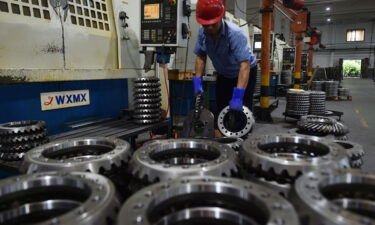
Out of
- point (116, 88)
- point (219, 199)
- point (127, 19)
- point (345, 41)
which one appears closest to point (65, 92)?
point (116, 88)

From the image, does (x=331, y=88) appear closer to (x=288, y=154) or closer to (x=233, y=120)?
(x=233, y=120)

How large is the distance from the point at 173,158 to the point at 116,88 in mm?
1661

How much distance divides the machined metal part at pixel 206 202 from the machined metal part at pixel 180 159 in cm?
5

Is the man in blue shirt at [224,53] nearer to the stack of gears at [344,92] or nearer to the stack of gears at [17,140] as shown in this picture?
the stack of gears at [17,140]

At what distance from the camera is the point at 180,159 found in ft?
3.52

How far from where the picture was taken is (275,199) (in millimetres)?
595

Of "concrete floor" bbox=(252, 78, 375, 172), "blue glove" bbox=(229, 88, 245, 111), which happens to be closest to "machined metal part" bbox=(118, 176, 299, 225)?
"blue glove" bbox=(229, 88, 245, 111)

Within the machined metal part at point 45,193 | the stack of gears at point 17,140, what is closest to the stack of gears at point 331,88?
the stack of gears at point 17,140

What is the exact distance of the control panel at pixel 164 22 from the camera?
2566mm

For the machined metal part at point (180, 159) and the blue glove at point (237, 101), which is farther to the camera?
the blue glove at point (237, 101)

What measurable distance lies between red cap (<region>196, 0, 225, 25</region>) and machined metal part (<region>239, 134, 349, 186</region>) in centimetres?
131

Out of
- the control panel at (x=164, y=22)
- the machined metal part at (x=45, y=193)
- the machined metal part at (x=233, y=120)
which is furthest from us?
the control panel at (x=164, y=22)

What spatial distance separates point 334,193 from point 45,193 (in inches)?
30.3

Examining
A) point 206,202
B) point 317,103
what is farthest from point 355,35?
point 206,202
